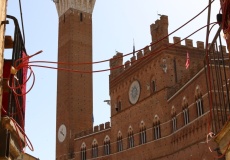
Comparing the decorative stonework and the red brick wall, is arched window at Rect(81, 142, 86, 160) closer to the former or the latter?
the red brick wall

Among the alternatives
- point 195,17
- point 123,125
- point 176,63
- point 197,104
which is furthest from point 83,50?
point 195,17

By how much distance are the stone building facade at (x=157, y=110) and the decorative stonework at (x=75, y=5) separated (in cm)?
1334

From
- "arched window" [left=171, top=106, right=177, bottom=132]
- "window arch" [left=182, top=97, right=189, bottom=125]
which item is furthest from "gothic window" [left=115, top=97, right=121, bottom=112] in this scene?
"window arch" [left=182, top=97, right=189, bottom=125]

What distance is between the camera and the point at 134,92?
26766mm

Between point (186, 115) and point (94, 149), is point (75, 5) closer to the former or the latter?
point (94, 149)

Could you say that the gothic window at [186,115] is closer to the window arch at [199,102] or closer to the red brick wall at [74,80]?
the window arch at [199,102]

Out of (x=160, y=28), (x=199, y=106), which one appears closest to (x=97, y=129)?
(x=160, y=28)

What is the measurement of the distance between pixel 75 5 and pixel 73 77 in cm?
809

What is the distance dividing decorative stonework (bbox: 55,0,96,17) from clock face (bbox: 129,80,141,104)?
54.2 ft

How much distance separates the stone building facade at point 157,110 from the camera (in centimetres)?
1869

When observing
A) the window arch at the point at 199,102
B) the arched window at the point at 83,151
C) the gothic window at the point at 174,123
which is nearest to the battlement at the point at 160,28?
the gothic window at the point at 174,123

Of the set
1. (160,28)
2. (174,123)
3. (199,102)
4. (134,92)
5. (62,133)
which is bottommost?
(174,123)

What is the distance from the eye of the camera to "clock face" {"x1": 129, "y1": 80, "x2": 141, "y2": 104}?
26375mm

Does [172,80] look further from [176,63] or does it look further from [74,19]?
[74,19]
